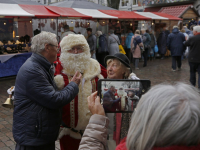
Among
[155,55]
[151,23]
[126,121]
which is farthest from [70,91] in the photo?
[151,23]

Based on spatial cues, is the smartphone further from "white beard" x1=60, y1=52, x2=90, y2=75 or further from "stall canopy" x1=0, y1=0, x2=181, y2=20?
"stall canopy" x1=0, y1=0, x2=181, y2=20

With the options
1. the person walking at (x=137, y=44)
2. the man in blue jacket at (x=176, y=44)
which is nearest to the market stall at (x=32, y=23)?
the person walking at (x=137, y=44)

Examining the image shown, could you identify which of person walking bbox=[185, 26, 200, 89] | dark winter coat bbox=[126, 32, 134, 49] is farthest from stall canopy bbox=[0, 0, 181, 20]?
person walking bbox=[185, 26, 200, 89]

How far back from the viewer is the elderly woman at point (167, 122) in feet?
2.97

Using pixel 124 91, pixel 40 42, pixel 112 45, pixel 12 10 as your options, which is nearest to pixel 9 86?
pixel 12 10

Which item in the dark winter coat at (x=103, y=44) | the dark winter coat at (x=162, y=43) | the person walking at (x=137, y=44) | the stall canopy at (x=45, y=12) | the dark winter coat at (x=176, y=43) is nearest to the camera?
the stall canopy at (x=45, y=12)

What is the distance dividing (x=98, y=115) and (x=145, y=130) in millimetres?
480

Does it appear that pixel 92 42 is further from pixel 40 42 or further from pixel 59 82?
pixel 40 42

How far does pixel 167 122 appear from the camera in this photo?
916 millimetres

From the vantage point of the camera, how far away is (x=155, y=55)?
46.4ft

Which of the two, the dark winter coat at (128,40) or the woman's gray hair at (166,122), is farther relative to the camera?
the dark winter coat at (128,40)

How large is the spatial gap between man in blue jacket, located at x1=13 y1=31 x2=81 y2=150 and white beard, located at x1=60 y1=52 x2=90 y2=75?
0.50 meters

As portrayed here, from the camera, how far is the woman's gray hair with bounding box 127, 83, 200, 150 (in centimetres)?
91

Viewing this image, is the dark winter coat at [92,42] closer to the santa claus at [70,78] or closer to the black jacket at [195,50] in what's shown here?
the black jacket at [195,50]
